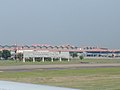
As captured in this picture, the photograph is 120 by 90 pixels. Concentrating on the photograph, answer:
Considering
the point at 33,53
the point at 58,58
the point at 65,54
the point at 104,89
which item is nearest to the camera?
the point at 104,89

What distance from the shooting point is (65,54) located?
14988 cm

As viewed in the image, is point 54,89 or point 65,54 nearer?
point 54,89

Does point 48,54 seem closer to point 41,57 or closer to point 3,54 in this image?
point 41,57

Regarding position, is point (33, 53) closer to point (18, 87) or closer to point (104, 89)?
point (104, 89)

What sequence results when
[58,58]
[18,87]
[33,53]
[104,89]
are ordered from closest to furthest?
1. [18,87]
2. [104,89]
3. [33,53]
4. [58,58]

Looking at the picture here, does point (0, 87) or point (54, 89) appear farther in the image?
point (0, 87)

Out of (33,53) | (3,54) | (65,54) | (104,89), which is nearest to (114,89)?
(104,89)

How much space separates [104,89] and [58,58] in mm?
118046

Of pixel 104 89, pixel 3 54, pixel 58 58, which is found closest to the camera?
pixel 104 89

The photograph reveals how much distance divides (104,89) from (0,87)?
46.9 feet

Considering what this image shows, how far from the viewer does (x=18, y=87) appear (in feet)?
28.4

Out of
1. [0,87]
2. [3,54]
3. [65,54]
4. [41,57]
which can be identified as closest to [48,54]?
[41,57]

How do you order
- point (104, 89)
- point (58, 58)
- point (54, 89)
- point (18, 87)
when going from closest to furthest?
point (54, 89), point (18, 87), point (104, 89), point (58, 58)

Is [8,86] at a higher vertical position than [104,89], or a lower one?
higher
